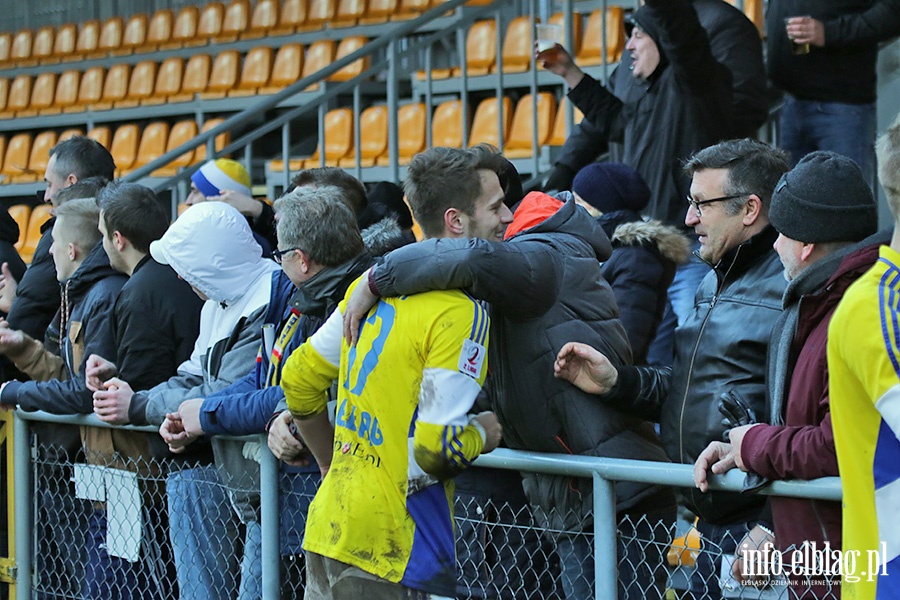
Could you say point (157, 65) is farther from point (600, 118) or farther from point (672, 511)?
point (672, 511)

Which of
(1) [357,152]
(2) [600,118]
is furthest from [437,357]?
(1) [357,152]

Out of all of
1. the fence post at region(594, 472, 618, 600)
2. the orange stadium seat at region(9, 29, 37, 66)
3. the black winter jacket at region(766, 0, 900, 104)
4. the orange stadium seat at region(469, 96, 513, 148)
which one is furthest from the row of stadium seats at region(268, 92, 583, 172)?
the orange stadium seat at region(9, 29, 37, 66)

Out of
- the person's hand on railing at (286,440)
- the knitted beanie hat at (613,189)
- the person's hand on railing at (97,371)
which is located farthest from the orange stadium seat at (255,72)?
the person's hand on railing at (286,440)

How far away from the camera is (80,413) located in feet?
13.1

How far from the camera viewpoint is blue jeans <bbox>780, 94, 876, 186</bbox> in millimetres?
4996

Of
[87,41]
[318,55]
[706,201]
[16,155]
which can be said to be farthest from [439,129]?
[87,41]

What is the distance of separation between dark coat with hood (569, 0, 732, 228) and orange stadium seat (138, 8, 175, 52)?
9193 mm

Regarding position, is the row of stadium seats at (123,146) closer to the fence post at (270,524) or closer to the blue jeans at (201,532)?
the blue jeans at (201,532)

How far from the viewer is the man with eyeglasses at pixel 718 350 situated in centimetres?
274

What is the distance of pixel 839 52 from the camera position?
5.00 m

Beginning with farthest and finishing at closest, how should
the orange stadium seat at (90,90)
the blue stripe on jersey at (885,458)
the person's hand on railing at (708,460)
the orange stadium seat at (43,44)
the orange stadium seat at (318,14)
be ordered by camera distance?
the orange stadium seat at (43,44)
the orange stadium seat at (90,90)
the orange stadium seat at (318,14)
the person's hand on railing at (708,460)
the blue stripe on jersey at (885,458)

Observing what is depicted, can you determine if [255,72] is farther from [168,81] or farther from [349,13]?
[168,81]

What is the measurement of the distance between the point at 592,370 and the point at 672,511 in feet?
1.63

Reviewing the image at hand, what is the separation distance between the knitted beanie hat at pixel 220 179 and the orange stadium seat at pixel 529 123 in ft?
9.01
